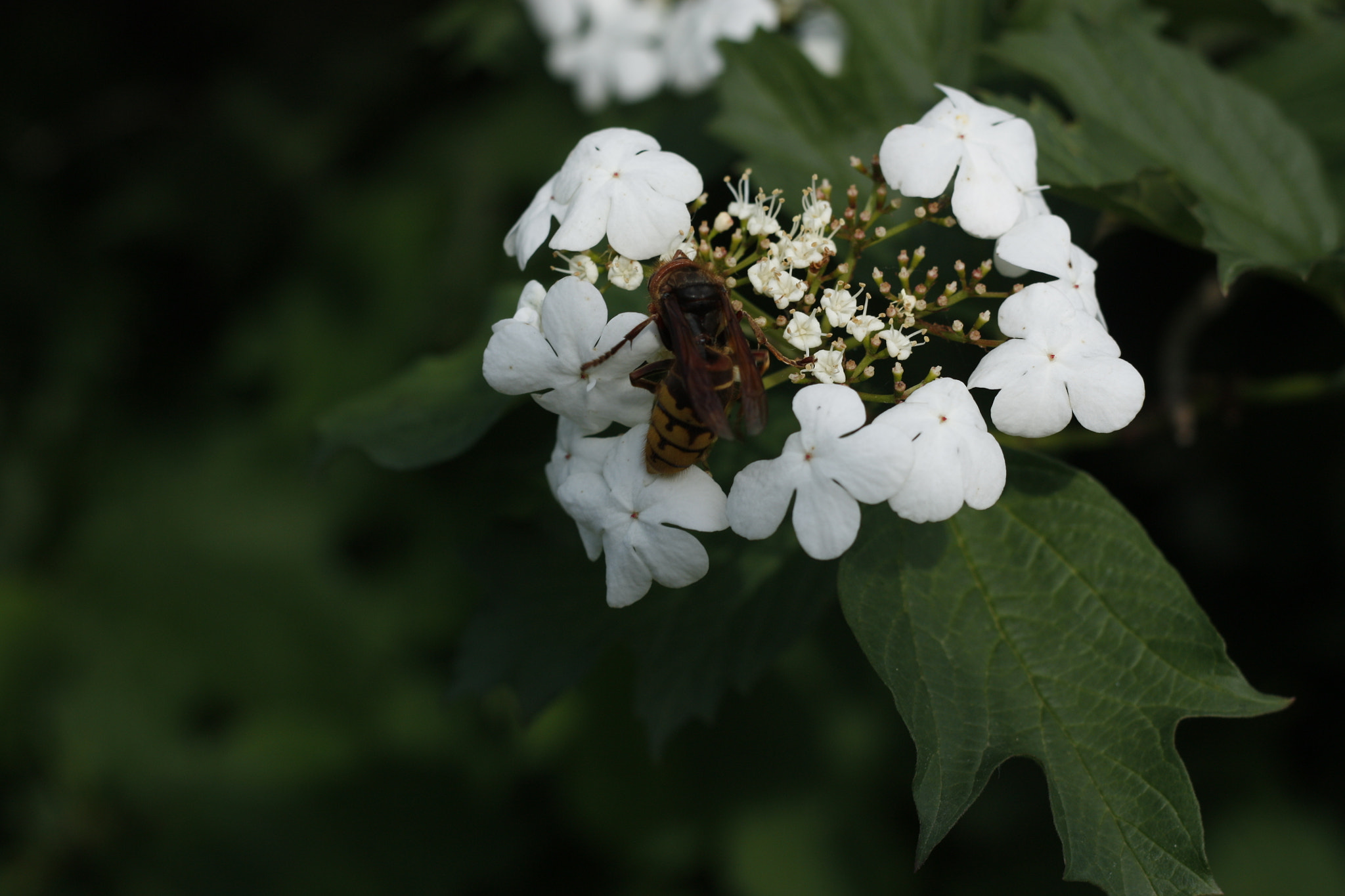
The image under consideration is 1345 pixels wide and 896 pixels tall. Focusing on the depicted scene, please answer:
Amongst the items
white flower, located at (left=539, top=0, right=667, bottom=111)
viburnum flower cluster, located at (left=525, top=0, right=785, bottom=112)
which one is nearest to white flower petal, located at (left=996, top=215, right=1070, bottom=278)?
viburnum flower cluster, located at (left=525, top=0, right=785, bottom=112)

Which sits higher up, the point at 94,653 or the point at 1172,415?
the point at 94,653

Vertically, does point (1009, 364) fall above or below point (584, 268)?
below

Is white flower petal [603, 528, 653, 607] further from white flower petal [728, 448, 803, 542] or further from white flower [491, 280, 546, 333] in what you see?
white flower [491, 280, 546, 333]

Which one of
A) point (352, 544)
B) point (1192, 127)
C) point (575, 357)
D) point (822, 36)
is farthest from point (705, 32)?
point (352, 544)

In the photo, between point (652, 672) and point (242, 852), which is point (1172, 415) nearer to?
point (652, 672)

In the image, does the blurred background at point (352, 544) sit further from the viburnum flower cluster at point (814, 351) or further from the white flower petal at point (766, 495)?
the white flower petal at point (766, 495)

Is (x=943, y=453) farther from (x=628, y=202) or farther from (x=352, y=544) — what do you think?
(x=352, y=544)

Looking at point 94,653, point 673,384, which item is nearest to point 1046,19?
point 673,384
